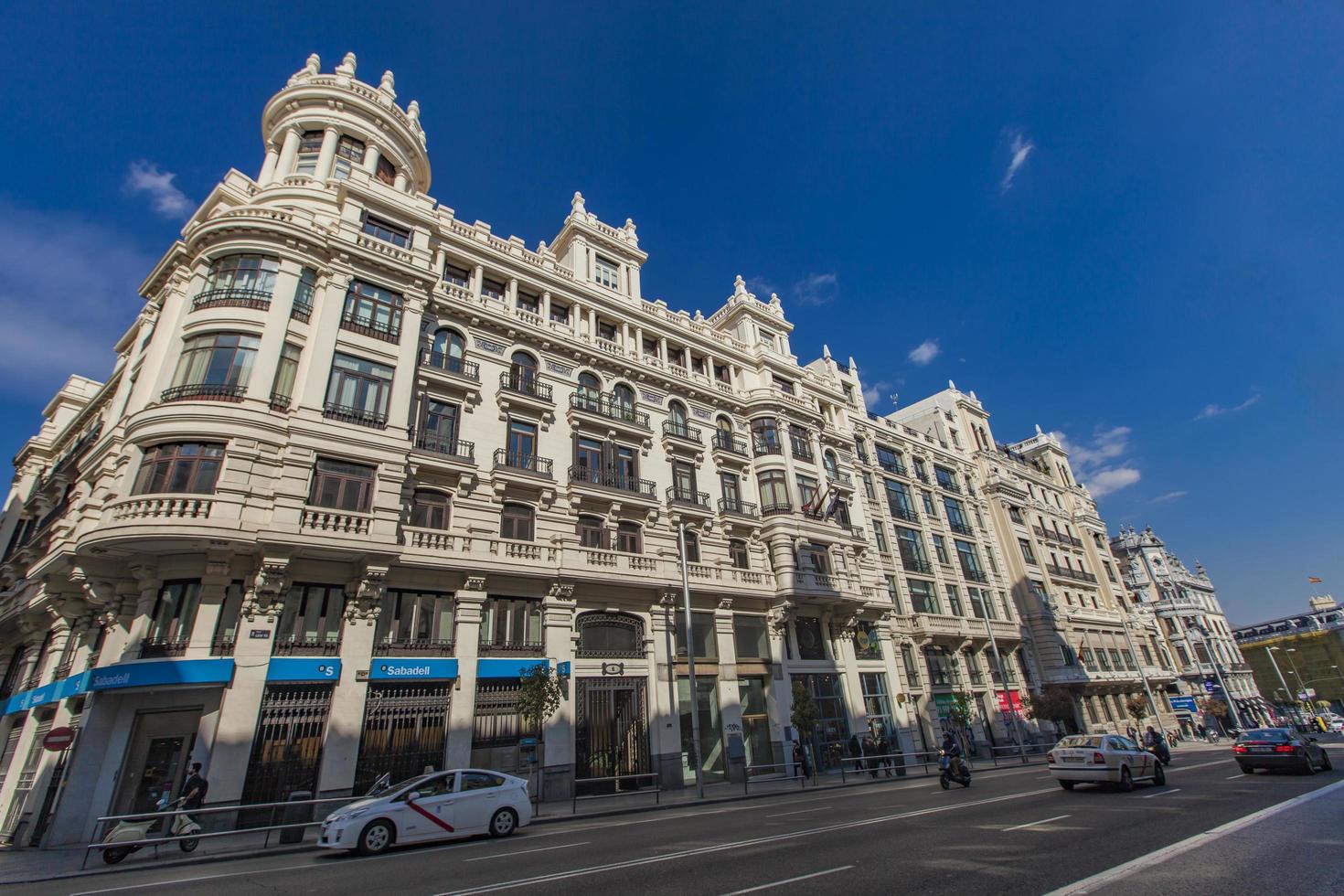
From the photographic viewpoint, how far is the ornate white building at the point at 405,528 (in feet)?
56.1

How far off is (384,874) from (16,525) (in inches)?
1571

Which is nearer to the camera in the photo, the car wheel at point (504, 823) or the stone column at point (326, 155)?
the car wheel at point (504, 823)

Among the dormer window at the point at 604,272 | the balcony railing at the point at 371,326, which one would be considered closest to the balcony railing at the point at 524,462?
the balcony railing at the point at 371,326

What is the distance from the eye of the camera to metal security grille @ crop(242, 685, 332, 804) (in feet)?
53.5

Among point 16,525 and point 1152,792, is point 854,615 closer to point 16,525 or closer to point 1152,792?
point 1152,792

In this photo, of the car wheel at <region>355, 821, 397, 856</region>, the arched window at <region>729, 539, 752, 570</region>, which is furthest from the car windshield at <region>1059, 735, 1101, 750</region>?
the car wheel at <region>355, 821, 397, 856</region>

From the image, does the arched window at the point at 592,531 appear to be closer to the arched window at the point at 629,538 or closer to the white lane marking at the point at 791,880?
the arched window at the point at 629,538

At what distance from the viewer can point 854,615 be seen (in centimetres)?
3344

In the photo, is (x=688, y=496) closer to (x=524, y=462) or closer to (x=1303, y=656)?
(x=524, y=462)

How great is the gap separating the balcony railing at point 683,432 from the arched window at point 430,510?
39.9ft

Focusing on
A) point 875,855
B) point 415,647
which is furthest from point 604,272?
point 875,855

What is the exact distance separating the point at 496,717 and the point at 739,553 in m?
15.1

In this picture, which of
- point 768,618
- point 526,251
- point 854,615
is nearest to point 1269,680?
point 854,615

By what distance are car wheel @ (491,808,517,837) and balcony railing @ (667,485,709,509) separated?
55.6 ft
